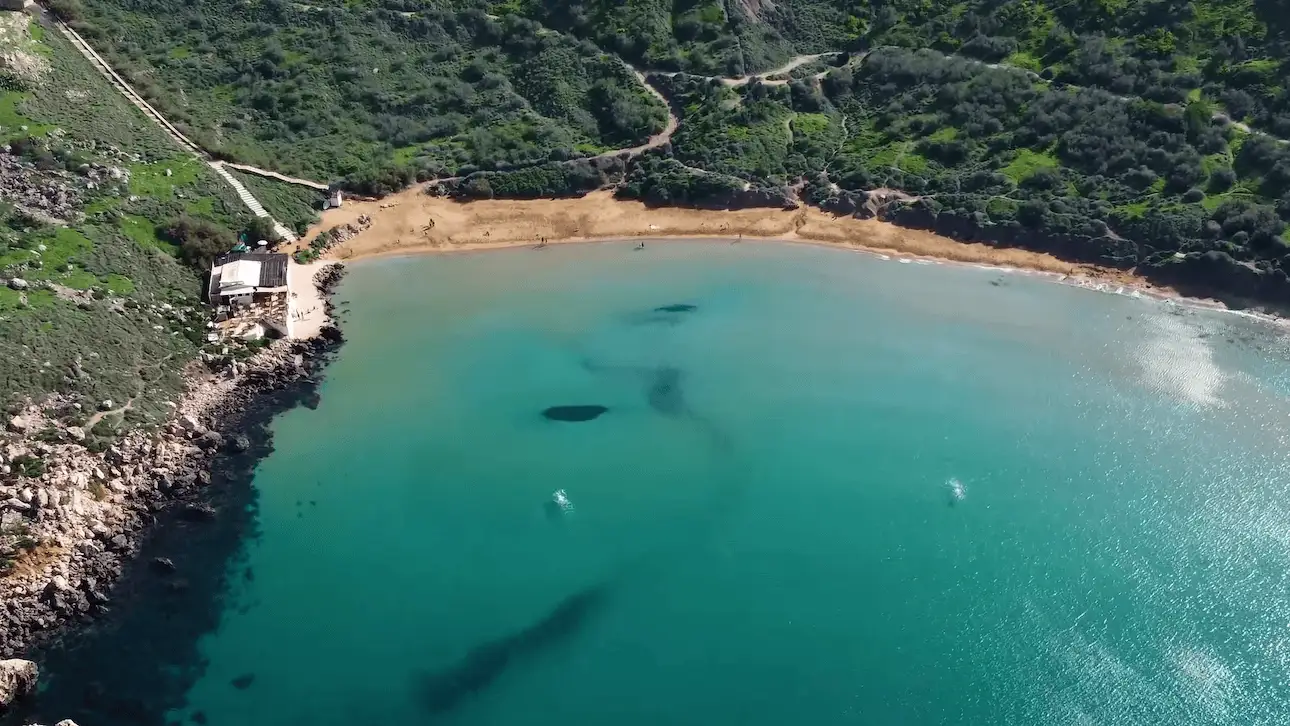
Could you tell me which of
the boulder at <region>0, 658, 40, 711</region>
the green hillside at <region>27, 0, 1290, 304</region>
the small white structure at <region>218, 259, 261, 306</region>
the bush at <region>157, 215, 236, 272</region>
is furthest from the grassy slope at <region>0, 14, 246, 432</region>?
the boulder at <region>0, 658, 40, 711</region>

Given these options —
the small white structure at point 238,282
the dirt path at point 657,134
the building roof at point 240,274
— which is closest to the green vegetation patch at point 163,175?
the building roof at point 240,274

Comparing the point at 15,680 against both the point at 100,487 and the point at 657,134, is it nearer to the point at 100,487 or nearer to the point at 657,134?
the point at 100,487

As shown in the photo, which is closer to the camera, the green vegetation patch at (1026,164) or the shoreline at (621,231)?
the shoreline at (621,231)

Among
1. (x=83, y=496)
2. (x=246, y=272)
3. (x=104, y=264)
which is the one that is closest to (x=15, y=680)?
(x=83, y=496)

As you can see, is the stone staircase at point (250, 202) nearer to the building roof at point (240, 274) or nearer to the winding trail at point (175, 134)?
the winding trail at point (175, 134)

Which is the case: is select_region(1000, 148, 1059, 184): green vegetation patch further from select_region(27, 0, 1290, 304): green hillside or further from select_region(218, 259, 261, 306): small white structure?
select_region(218, 259, 261, 306): small white structure

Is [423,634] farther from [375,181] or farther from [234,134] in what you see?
[234,134]

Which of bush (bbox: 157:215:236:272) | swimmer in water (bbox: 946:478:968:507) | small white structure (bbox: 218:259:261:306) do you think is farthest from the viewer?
bush (bbox: 157:215:236:272)
